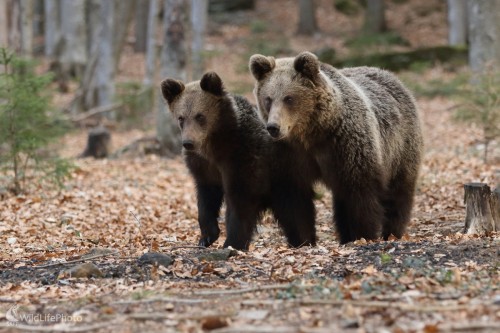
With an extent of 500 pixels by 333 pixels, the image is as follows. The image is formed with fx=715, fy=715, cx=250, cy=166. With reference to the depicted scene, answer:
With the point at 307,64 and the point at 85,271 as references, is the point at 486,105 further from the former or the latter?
the point at 85,271

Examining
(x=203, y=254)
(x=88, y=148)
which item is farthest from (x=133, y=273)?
(x=88, y=148)

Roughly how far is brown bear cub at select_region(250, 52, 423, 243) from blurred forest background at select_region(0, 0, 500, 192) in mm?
5555

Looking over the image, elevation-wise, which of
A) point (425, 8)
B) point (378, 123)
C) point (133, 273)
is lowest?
point (133, 273)

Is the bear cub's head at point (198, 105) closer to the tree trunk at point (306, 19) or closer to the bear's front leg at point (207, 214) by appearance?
the bear's front leg at point (207, 214)

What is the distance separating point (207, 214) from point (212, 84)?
1.62m

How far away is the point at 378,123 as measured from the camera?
8664mm

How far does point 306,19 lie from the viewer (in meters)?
38.2

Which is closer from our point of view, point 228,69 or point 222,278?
point 222,278

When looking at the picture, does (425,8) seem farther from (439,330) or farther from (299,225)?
(439,330)

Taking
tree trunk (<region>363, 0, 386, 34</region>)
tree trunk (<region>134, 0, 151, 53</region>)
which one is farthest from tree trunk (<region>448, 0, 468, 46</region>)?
tree trunk (<region>134, 0, 151, 53</region>)

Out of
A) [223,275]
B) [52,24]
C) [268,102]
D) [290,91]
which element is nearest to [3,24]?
[268,102]

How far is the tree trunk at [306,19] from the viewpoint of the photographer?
125 feet

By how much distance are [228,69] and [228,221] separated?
81.7ft

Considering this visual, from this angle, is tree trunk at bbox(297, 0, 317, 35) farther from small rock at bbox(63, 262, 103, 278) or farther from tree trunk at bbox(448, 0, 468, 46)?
small rock at bbox(63, 262, 103, 278)
